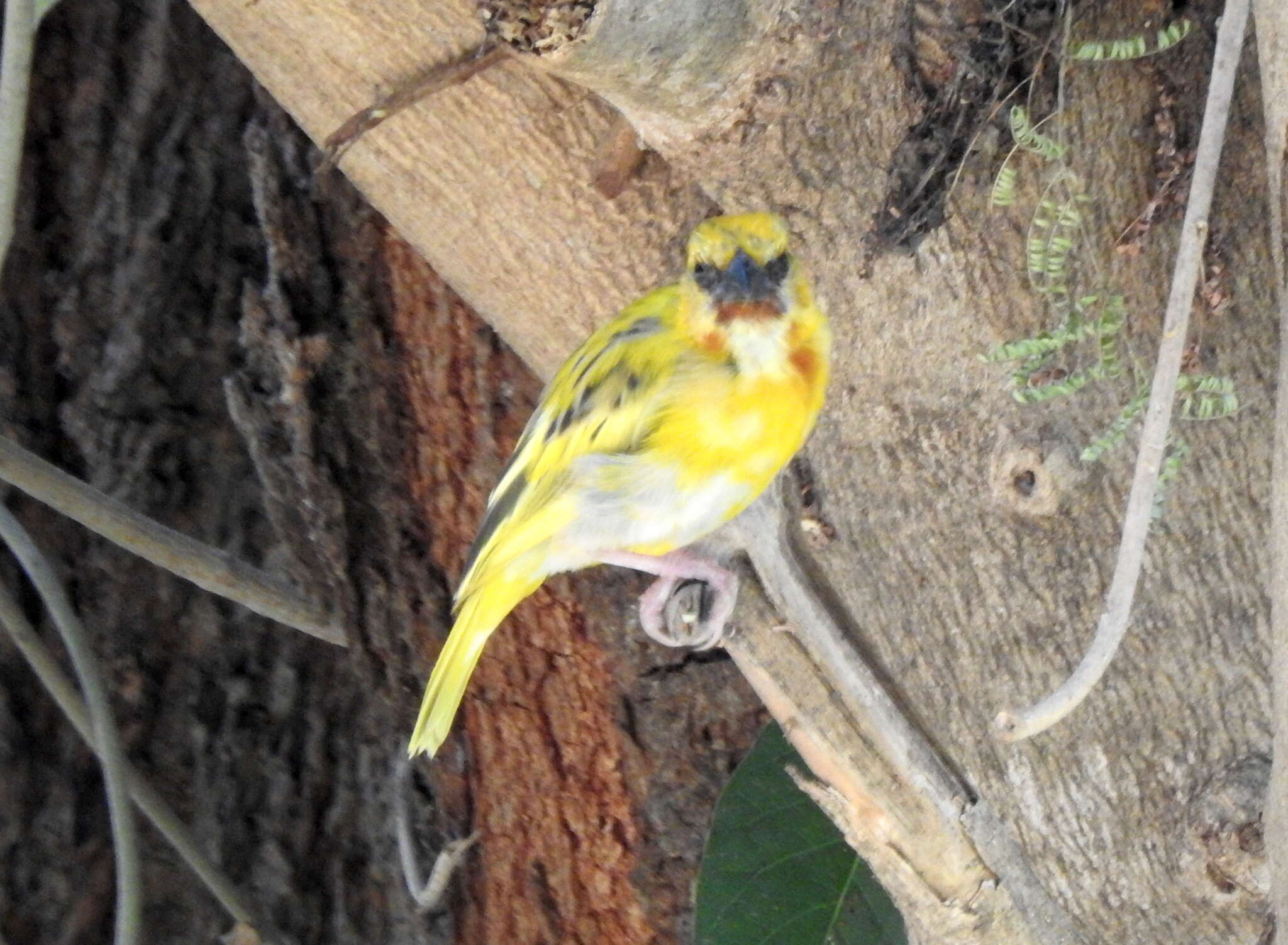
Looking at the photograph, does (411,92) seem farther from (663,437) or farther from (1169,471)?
(1169,471)

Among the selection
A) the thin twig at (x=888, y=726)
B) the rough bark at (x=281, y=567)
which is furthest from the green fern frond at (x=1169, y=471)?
the rough bark at (x=281, y=567)

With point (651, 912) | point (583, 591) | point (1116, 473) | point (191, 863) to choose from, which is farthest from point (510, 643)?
point (1116, 473)

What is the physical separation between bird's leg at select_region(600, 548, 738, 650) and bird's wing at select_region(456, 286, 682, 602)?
13 centimetres

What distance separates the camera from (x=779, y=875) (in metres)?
2.02

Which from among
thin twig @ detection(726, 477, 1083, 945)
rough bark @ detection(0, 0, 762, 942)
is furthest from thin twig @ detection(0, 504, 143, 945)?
thin twig @ detection(726, 477, 1083, 945)

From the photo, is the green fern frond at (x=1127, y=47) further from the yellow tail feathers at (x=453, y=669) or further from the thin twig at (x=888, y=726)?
the yellow tail feathers at (x=453, y=669)

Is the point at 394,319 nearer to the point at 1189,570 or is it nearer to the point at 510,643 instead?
the point at 510,643

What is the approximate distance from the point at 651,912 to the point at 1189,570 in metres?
1.02

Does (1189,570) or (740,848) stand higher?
(1189,570)

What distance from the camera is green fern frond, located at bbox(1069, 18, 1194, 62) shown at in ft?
4.67

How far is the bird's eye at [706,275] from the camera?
1.61 meters

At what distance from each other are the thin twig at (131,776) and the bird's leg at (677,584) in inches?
32.6

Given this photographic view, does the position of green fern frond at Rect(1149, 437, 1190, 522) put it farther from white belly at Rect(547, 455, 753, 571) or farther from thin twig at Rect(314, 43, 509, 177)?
thin twig at Rect(314, 43, 509, 177)

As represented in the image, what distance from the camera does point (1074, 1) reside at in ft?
4.85
